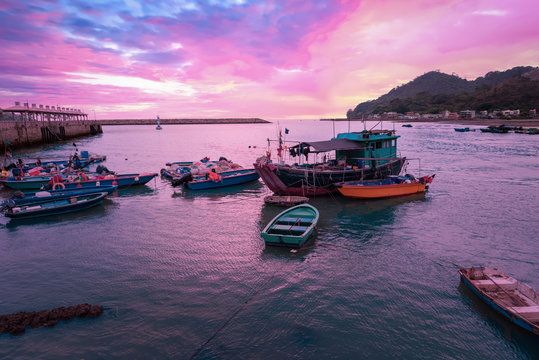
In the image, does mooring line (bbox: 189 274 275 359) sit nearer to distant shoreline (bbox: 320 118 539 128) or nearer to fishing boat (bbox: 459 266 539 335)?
fishing boat (bbox: 459 266 539 335)

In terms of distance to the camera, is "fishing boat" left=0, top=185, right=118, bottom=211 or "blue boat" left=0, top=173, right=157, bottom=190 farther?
"blue boat" left=0, top=173, right=157, bottom=190

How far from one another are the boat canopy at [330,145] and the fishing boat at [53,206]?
671 inches

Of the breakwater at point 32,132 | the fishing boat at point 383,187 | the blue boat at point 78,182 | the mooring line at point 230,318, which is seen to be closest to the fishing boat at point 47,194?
the blue boat at point 78,182

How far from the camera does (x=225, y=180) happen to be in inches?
1180

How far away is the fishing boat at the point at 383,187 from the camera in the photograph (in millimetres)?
22984

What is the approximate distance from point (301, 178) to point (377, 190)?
6414 millimetres

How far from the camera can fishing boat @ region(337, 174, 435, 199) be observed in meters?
23.0

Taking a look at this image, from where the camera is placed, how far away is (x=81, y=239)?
16.8 m

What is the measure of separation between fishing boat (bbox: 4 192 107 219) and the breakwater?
Answer: 29.4 metres

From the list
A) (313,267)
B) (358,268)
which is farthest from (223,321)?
(358,268)

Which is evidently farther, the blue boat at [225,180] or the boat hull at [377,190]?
the blue boat at [225,180]

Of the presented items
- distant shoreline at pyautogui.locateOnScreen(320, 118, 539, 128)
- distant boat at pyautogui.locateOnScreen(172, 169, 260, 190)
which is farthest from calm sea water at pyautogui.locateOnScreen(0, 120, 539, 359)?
distant shoreline at pyautogui.locateOnScreen(320, 118, 539, 128)

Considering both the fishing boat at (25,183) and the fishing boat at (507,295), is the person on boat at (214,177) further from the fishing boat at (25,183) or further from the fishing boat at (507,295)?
the fishing boat at (507,295)

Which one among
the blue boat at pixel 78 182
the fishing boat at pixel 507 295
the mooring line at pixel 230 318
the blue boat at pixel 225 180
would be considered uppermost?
the blue boat at pixel 78 182
